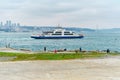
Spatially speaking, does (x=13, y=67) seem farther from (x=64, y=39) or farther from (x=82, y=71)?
(x=64, y=39)

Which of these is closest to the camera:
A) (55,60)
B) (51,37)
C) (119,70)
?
(119,70)

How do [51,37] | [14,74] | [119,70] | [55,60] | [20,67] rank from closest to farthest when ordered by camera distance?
[14,74], [119,70], [20,67], [55,60], [51,37]

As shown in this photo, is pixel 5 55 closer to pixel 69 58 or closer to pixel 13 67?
pixel 69 58

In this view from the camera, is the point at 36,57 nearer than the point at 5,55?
Yes

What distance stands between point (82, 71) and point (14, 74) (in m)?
6.59

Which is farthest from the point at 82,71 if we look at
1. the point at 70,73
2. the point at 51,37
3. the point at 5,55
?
the point at 51,37

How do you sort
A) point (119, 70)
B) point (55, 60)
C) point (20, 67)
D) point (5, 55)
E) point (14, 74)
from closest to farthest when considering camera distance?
point (14, 74)
point (119, 70)
point (20, 67)
point (55, 60)
point (5, 55)

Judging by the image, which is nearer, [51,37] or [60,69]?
[60,69]

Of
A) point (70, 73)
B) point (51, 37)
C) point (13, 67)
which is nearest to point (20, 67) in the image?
point (13, 67)

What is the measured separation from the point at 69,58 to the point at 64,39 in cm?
14059

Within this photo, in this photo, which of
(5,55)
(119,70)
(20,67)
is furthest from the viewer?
(5,55)

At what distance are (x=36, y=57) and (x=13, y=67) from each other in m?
10.2

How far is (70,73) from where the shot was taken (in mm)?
32812

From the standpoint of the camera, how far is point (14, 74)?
3225cm
